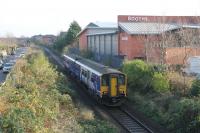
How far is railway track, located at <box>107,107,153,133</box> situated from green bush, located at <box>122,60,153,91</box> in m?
3.45

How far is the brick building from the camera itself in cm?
3241

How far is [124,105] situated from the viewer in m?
25.4

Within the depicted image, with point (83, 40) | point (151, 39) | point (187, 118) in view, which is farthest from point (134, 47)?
point (83, 40)

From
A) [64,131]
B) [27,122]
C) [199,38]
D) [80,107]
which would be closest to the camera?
[27,122]

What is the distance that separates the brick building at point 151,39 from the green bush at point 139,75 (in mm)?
2350

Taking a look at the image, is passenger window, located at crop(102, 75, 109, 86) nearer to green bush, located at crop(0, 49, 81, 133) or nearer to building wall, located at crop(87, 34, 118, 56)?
green bush, located at crop(0, 49, 81, 133)

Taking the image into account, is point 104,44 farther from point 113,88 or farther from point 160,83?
point 113,88

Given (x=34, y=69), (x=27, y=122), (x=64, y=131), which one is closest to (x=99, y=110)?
(x=34, y=69)

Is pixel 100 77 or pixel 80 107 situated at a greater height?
pixel 100 77

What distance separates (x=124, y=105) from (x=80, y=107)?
349cm

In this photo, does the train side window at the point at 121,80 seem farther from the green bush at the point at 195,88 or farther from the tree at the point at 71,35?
the tree at the point at 71,35

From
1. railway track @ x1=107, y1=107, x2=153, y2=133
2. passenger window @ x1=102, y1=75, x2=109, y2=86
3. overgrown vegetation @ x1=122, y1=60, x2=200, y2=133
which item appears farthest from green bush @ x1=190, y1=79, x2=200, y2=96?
passenger window @ x1=102, y1=75, x2=109, y2=86

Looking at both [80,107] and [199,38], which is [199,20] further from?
[80,107]

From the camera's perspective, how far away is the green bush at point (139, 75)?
2660 cm
